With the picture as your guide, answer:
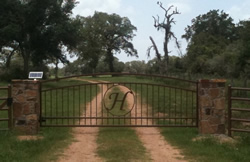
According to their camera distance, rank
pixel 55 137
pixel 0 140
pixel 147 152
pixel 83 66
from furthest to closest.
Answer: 1. pixel 83 66
2. pixel 55 137
3. pixel 0 140
4. pixel 147 152

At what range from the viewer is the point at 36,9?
101 feet

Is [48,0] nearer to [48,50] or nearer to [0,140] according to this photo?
[48,50]

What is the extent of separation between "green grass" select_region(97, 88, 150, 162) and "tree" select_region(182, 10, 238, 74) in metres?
31.2

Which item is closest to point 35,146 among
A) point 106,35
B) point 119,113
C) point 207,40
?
point 119,113

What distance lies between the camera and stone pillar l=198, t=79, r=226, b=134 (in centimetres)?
908

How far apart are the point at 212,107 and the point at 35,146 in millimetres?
4720

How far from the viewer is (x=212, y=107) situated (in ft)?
29.8

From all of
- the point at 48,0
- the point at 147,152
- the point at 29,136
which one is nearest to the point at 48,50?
the point at 48,0

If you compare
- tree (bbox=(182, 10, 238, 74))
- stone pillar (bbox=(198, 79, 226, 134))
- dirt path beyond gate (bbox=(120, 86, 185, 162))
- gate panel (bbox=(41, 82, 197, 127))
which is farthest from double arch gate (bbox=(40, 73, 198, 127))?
tree (bbox=(182, 10, 238, 74))

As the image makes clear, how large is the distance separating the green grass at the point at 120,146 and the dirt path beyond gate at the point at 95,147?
151 millimetres

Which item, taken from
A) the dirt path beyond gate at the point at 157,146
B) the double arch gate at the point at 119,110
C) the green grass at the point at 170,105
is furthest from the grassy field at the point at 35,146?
the green grass at the point at 170,105

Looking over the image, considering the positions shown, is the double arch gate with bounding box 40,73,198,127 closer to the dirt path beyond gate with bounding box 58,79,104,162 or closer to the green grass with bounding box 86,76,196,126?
the green grass with bounding box 86,76,196,126

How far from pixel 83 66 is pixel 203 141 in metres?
71.6

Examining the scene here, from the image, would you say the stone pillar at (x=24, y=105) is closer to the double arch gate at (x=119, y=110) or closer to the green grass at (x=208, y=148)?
the double arch gate at (x=119, y=110)
